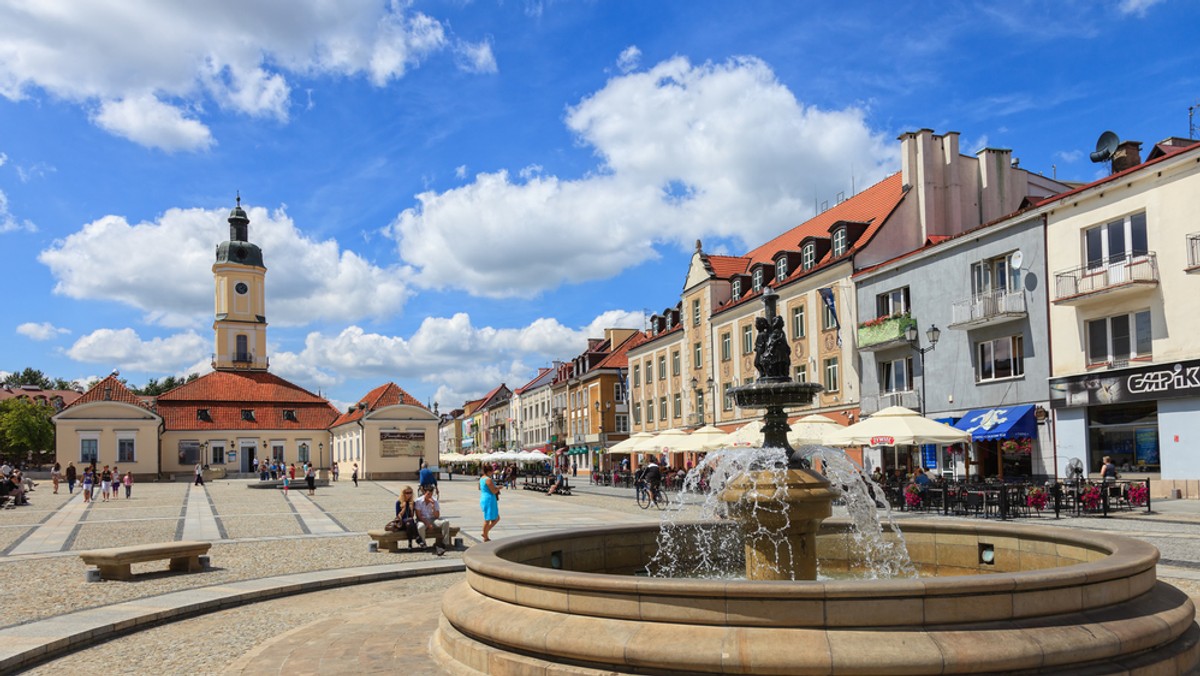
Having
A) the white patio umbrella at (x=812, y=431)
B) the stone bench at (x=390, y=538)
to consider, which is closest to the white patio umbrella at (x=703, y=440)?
the white patio umbrella at (x=812, y=431)

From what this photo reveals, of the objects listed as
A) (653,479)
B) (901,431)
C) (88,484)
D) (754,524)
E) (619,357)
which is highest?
Answer: (619,357)

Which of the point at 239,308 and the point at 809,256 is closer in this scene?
the point at 809,256

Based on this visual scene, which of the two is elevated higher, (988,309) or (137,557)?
(988,309)

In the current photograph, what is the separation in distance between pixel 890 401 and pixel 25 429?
8128 centimetres

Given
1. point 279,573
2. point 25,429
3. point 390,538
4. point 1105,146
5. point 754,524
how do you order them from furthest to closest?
point 25,429 → point 1105,146 → point 390,538 → point 279,573 → point 754,524

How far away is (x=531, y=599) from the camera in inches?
290

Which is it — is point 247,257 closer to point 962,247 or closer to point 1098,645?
point 962,247

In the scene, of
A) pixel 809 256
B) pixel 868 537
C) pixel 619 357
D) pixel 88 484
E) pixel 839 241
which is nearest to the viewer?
pixel 868 537

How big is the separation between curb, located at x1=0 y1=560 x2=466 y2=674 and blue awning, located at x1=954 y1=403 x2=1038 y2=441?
21764 mm

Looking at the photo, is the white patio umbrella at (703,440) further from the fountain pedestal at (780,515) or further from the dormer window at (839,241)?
the fountain pedestal at (780,515)

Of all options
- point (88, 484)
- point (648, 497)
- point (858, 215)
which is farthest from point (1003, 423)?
point (88, 484)

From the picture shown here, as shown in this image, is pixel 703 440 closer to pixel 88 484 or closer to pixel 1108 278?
pixel 1108 278

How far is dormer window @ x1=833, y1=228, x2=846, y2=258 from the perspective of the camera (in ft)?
132

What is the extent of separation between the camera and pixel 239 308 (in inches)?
3420
